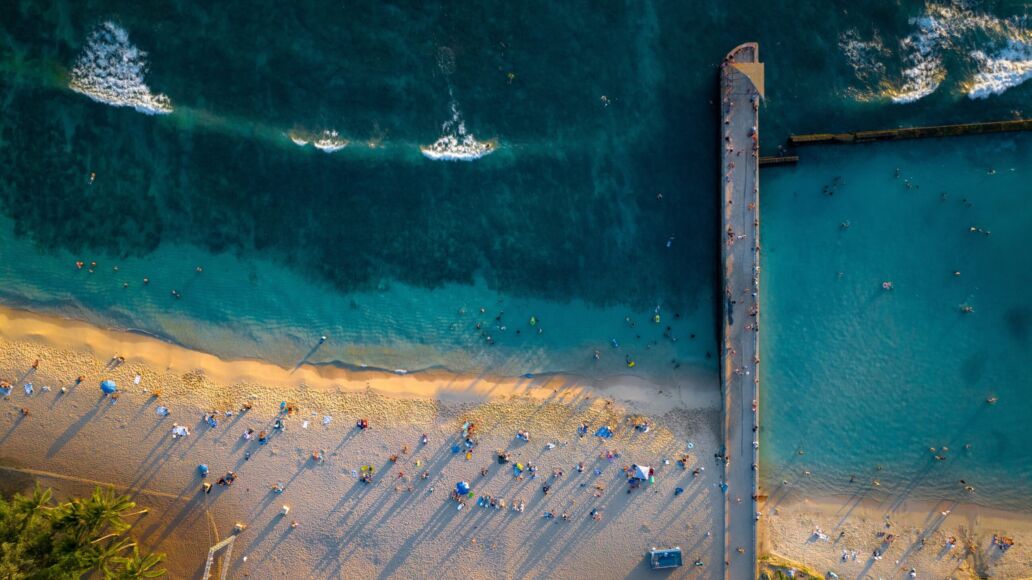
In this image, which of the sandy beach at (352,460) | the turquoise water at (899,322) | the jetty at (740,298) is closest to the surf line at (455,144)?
the sandy beach at (352,460)

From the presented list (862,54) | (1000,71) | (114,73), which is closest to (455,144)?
(114,73)

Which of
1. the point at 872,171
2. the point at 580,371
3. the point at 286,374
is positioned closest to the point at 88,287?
the point at 286,374

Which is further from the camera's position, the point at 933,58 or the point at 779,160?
the point at 933,58

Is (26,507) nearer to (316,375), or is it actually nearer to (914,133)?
(316,375)

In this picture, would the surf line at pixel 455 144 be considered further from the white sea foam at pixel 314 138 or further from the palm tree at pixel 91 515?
the palm tree at pixel 91 515

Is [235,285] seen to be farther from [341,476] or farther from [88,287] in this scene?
[341,476]
